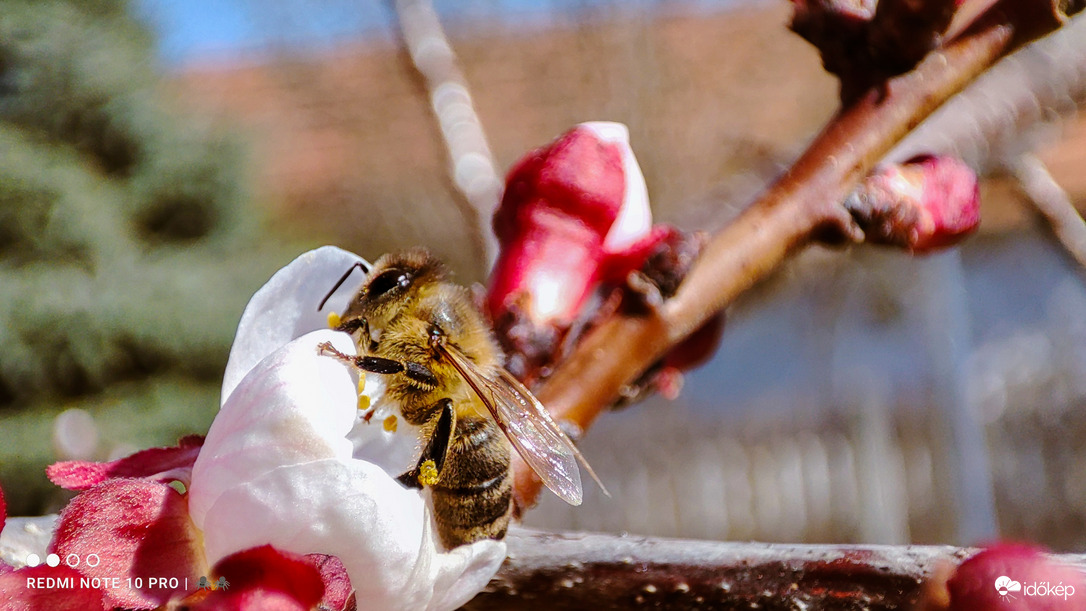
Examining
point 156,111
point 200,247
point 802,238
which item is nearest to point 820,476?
point 200,247

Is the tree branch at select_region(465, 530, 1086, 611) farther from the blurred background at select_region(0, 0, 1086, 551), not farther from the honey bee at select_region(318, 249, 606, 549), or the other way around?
the blurred background at select_region(0, 0, 1086, 551)

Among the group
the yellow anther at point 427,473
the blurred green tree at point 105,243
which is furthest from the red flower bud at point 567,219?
the blurred green tree at point 105,243

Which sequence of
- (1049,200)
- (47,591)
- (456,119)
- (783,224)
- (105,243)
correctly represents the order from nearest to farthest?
(47,591) → (783,224) → (1049,200) → (456,119) → (105,243)

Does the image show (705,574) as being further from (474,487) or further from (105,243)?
(105,243)

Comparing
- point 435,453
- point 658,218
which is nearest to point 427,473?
point 435,453

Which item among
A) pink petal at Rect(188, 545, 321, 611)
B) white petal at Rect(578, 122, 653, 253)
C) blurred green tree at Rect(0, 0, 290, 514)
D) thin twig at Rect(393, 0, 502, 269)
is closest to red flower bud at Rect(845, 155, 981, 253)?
white petal at Rect(578, 122, 653, 253)

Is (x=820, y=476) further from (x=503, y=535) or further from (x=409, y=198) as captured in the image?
(x=503, y=535)

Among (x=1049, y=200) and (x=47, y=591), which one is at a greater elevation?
(x=47, y=591)
